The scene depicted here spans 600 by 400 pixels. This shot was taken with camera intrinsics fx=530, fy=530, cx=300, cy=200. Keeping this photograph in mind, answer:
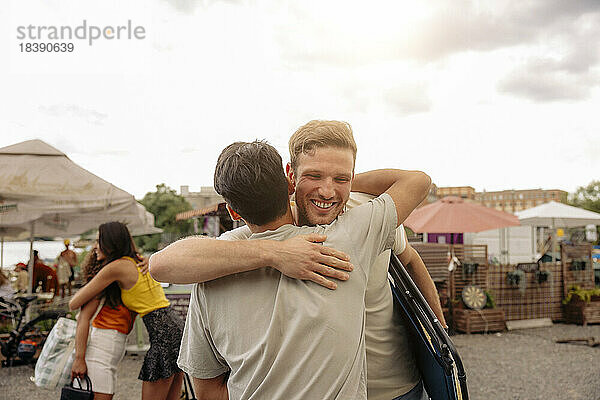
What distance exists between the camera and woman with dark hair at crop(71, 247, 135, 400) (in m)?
3.51

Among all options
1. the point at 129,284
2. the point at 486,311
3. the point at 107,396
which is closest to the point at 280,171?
the point at 129,284

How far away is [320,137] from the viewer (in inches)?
71.5

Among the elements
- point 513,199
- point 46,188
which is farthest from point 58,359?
point 513,199

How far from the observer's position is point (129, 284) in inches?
143

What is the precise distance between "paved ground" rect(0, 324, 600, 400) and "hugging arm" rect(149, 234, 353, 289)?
563 cm

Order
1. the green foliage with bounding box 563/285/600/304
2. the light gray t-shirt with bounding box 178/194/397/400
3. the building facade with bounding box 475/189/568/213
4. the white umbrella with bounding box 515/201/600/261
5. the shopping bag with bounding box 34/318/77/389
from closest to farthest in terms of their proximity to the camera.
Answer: the light gray t-shirt with bounding box 178/194/397/400
the shopping bag with bounding box 34/318/77/389
the green foliage with bounding box 563/285/600/304
the white umbrella with bounding box 515/201/600/261
the building facade with bounding box 475/189/568/213

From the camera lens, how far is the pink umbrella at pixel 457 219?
10617 millimetres

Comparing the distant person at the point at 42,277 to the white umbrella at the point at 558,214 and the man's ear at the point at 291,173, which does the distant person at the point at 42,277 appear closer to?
the man's ear at the point at 291,173

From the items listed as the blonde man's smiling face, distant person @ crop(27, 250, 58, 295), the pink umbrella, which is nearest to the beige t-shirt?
the blonde man's smiling face

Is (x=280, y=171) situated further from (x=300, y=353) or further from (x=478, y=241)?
(x=478, y=241)

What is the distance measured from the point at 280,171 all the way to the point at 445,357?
2.50 feet

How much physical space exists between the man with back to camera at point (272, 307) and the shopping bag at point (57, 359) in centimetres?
227

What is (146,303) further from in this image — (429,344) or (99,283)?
(429,344)

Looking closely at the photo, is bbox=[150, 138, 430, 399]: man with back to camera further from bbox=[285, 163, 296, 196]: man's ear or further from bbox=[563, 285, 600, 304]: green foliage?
bbox=[563, 285, 600, 304]: green foliage
